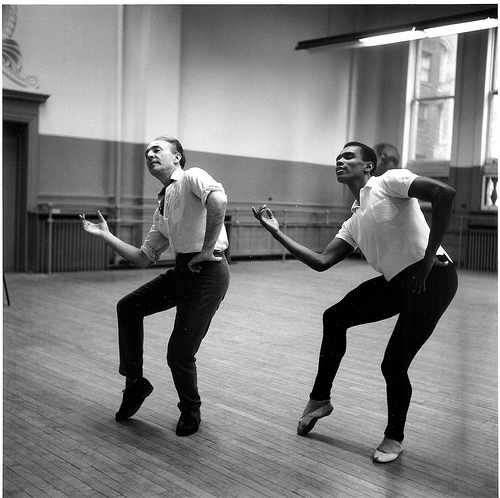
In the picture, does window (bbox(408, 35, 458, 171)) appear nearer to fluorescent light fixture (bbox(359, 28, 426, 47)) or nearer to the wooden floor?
fluorescent light fixture (bbox(359, 28, 426, 47))

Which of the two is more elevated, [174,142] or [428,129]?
[428,129]

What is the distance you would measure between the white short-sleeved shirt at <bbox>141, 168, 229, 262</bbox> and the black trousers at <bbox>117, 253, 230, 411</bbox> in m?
0.07

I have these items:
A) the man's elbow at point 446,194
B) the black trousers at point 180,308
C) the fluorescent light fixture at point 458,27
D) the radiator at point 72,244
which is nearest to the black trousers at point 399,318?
the man's elbow at point 446,194

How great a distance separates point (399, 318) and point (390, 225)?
16.5 inches

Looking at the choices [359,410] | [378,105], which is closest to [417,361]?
[359,410]

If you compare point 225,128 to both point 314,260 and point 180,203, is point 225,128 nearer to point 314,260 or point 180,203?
point 180,203

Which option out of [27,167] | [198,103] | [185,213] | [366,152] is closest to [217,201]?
[185,213]

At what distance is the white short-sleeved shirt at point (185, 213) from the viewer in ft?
9.37

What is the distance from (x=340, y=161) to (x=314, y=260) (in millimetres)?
456

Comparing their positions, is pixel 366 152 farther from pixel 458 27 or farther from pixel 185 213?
pixel 458 27

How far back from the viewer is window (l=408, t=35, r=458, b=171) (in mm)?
3723

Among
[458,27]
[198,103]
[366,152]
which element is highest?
[458,27]

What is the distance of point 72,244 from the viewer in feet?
12.7

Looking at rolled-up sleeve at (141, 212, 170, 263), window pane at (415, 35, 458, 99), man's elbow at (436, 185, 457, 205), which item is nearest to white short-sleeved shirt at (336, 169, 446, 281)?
man's elbow at (436, 185, 457, 205)
